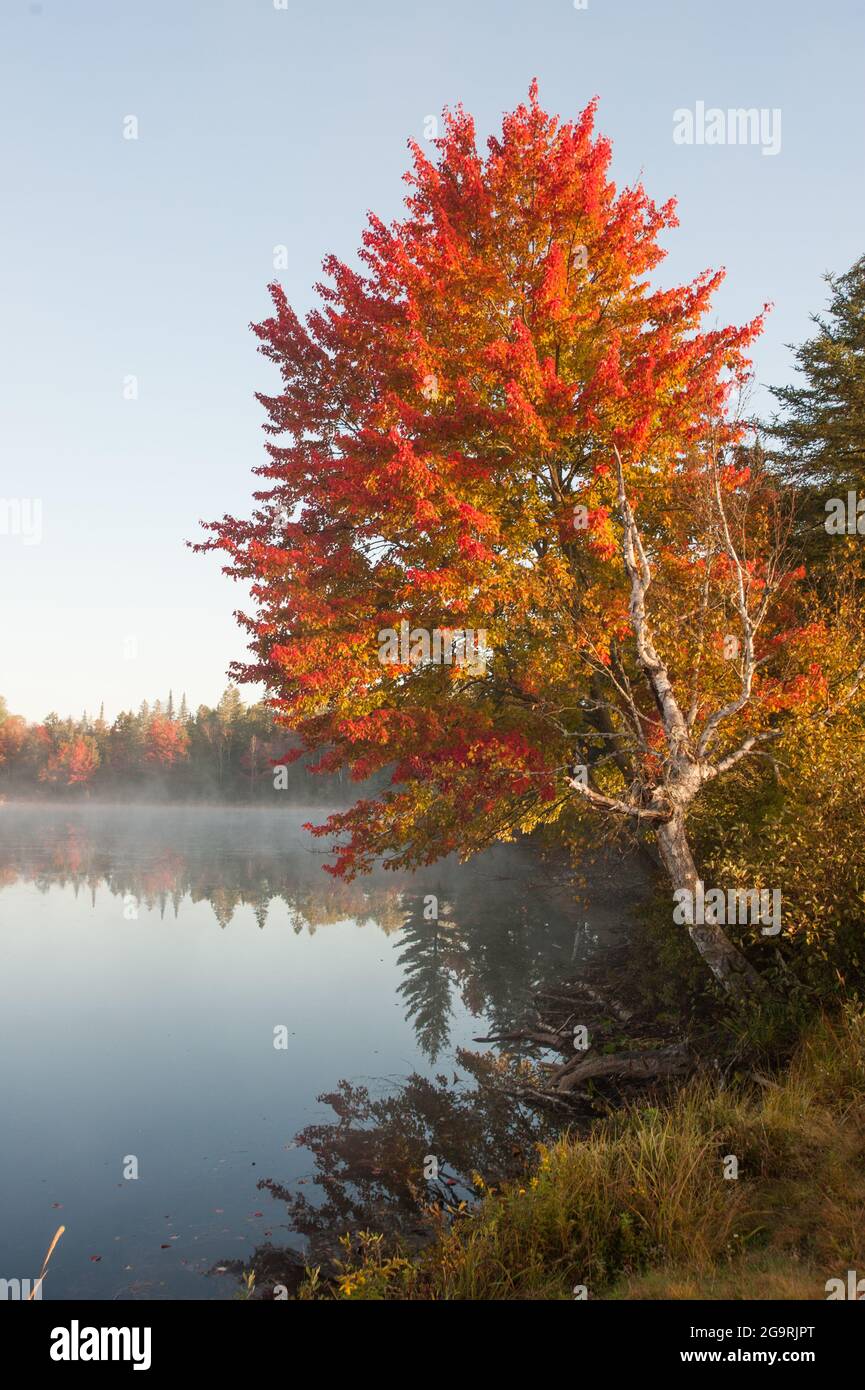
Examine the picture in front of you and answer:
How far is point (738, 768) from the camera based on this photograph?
13438 mm

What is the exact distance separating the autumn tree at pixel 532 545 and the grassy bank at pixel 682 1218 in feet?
11.4

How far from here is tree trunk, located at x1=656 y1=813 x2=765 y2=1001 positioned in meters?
11.4

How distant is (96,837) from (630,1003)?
55779mm

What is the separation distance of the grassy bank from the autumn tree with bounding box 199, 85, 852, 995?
346cm

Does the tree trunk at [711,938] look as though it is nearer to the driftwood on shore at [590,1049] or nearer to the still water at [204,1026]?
the driftwood on shore at [590,1049]

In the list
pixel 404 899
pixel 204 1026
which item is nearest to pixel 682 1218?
pixel 204 1026

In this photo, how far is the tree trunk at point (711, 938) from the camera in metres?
11.4

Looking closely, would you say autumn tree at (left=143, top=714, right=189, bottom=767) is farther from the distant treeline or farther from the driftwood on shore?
the driftwood on shore

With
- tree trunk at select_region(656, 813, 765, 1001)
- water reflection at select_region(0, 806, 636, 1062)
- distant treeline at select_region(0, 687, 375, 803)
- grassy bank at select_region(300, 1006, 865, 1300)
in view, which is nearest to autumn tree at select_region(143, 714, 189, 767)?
distant treeline at select_region(0, 687, 375, 803)

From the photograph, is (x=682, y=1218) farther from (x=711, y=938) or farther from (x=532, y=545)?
(x=532, y=545)

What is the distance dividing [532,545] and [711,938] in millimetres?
7780

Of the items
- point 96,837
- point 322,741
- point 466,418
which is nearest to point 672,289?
point 466,418

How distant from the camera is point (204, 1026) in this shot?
55.3 feet

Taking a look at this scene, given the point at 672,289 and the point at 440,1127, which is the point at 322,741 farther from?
the point at 672,289
